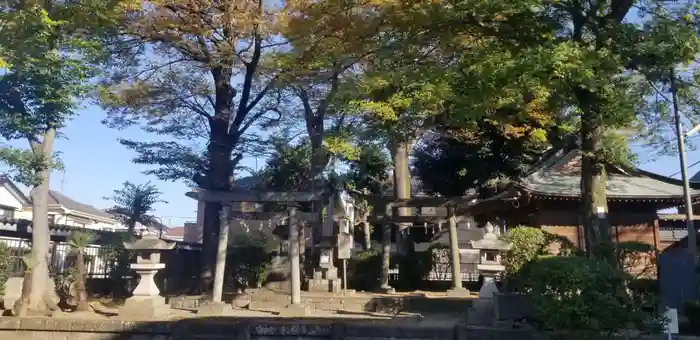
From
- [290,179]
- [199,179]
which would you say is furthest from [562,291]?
[290,179]

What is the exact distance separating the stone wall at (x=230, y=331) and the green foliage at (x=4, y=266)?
61.1 inches

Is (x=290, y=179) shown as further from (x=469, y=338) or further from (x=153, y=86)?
(x=469, y=338)

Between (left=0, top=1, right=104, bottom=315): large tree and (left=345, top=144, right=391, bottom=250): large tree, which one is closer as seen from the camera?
(left=0, top=1, right=104, bottom=315): large tree

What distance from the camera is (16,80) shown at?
11.6 metres

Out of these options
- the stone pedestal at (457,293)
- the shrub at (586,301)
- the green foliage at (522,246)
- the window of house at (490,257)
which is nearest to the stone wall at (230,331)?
the shrub at (586,301)

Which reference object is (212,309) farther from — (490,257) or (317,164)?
(490,257)

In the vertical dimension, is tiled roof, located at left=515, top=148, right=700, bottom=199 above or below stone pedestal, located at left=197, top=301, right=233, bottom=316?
above

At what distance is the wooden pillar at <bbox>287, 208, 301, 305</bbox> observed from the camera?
14000 mm

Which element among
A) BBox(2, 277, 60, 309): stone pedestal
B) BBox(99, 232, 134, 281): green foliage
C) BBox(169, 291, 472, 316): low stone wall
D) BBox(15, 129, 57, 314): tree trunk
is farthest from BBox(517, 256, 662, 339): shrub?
BBox(99, 232, 134, 281): green foliage

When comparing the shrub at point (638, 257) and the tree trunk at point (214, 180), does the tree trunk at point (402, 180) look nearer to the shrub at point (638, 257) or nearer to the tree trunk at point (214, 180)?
the tree trunk at point (214, 180)

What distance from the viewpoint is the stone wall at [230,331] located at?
967 centimetres

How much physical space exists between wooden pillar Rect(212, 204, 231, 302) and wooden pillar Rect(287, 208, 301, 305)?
178 cm

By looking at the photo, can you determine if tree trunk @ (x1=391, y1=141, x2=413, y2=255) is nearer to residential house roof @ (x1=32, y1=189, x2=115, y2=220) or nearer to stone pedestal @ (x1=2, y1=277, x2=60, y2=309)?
stone pedestal @ (x1=2, y1=277, x2=60, y2=309)

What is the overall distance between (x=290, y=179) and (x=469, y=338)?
13.8 m
